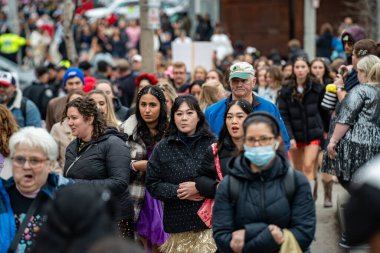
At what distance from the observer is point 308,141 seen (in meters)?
12.2

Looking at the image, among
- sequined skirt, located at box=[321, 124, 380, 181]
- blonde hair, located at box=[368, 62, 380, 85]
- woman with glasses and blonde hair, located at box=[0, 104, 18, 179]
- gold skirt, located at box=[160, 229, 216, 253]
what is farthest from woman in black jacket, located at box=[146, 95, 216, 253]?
blonde hair, located at box=[368, 62, 380, 85]

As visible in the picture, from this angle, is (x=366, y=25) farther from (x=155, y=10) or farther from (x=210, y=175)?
(x=210, y=175)

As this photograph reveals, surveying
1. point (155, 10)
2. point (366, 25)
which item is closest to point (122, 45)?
point (366, 25)

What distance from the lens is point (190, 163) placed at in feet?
25.0

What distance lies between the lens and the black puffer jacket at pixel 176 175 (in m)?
7.62

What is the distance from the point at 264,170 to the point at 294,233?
445 mm

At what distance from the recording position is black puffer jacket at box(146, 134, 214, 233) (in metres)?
7.62

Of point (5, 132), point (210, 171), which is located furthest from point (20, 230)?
point (5, 132)

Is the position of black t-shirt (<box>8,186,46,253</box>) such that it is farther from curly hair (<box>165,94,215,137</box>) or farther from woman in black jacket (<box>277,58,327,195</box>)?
woman in black jacket (<box>277,58,327,195</box>)

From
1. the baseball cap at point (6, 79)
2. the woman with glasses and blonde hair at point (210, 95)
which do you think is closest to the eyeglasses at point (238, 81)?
the woman with glasses and blonde hair at point (210, 95)

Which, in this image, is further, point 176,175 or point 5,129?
point 5,129

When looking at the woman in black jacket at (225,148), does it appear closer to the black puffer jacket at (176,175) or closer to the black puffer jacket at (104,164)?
the black puffer jacket at (176,175)

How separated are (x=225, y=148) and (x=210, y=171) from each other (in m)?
0.23

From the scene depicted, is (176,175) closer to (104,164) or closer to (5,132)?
(104,164)
